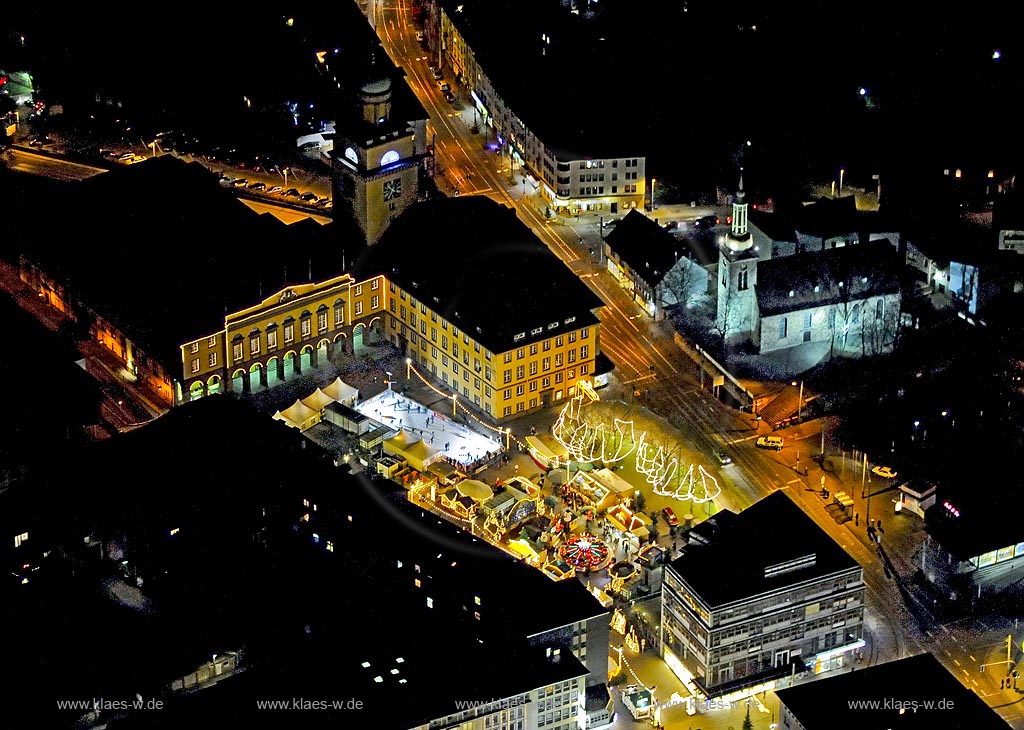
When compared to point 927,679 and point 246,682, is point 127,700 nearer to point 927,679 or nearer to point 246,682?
point 246,682

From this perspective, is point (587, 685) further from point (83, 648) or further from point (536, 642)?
point (83, 648)

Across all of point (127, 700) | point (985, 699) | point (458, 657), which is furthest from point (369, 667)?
point (985, 699)
